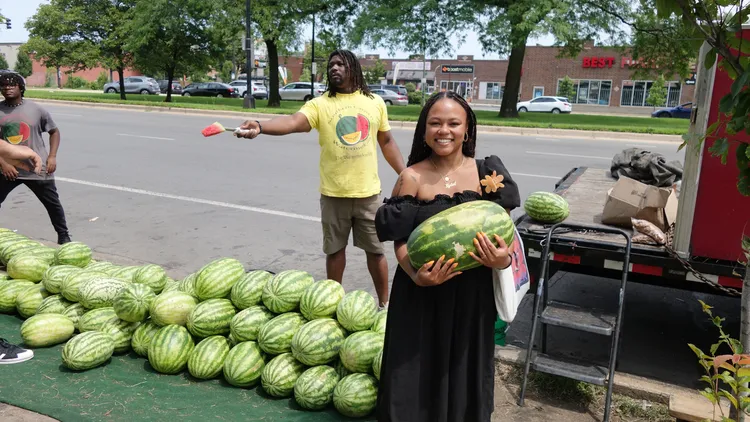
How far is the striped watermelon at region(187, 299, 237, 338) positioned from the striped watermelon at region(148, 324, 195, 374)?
80 mm

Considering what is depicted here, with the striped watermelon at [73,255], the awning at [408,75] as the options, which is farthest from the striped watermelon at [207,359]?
the awning at [408,75]

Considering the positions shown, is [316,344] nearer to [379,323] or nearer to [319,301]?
[319,301]

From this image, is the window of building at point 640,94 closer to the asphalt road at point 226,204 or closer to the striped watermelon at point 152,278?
the asphalt road at point 226,204

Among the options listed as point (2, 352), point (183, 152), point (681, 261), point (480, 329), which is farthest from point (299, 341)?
point (183, 152)

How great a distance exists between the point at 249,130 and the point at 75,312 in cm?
213

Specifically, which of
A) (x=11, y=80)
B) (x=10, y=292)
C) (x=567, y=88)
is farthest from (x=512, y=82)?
(x=567, y=88)

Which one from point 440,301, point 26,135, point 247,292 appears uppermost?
point 26,135

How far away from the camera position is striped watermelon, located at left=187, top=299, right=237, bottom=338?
13.3 feet

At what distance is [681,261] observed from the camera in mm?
3803

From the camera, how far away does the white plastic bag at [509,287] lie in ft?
8.93

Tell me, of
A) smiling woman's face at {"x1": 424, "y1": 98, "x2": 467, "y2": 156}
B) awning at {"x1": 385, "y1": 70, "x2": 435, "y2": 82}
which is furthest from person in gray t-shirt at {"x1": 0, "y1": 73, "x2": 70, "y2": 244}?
awning at {"x1": 385, "y1": 70, "x2": 435, "y2": 82}

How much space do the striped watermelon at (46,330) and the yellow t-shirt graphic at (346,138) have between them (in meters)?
2.14

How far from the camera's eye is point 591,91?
199 ft

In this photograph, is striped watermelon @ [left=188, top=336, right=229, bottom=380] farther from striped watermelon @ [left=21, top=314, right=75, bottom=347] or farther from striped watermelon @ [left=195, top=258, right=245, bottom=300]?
striped watermelon @ [left=21, top=314, right=75, bottom=347]
